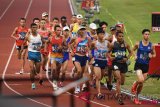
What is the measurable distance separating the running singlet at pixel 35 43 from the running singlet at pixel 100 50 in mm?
2070

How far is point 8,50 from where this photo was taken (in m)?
23.4

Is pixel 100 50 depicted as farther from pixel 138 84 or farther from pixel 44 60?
pixel 44 60

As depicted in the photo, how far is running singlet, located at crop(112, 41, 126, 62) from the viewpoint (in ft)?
43.3

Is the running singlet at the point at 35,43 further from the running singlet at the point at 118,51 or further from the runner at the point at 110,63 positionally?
the running singlet at the point at 118,51

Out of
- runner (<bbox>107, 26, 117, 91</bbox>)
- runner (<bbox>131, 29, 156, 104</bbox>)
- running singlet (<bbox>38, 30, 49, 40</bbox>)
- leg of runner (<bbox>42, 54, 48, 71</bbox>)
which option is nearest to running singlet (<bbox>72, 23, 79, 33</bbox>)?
running singlet (<bbox>38, 30, 49, 40</bbox>)

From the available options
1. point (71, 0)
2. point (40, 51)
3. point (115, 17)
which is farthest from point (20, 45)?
point (71, 0)

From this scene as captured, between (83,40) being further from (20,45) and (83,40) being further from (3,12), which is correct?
(3,12)

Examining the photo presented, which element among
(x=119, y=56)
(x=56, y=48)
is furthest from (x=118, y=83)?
(x=56, y=48)

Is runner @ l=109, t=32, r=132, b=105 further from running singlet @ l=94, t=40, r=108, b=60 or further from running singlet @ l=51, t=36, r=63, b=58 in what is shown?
running singlet @ l=51, t=36, r=63, b=58

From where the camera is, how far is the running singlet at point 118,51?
520 inches

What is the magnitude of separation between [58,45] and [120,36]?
81.9 inches

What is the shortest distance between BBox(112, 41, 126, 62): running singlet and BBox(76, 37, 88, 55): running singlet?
2.77 ft

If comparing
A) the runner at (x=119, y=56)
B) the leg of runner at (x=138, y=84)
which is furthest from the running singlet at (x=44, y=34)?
the leg of runner at (x=138, y=84)

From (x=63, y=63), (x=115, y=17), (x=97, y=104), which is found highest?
(x=115, y=17)
